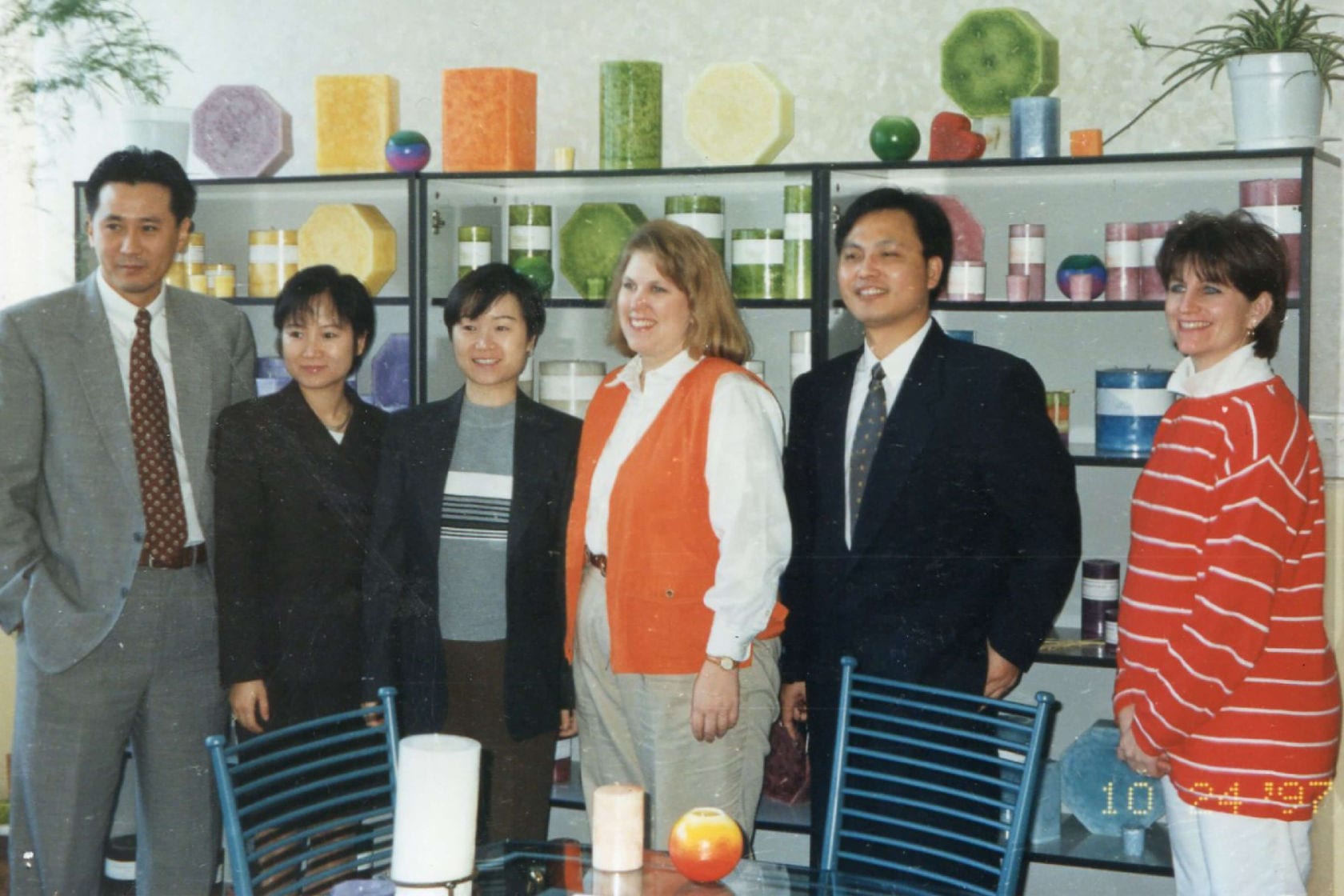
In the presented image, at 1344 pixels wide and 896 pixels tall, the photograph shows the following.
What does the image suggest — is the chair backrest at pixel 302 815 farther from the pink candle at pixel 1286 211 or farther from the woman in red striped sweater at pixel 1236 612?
the pink candle at pixel 1286 211

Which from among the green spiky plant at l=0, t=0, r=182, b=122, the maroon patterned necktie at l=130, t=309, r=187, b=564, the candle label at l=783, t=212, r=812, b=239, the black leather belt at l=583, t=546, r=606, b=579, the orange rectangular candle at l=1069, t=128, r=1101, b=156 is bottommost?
the black leather belt at l=583, t=546, r=606, b=579

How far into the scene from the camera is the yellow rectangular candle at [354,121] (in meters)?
3.77

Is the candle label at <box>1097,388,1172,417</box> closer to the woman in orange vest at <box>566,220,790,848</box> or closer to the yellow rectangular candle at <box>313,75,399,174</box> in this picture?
the woman in orange vest at <box>566,220,790,848</box>

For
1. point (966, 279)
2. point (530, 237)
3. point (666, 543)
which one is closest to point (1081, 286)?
point (966, 279)

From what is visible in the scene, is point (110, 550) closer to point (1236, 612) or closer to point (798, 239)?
point (798, 239)

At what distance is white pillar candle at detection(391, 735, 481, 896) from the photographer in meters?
1.53

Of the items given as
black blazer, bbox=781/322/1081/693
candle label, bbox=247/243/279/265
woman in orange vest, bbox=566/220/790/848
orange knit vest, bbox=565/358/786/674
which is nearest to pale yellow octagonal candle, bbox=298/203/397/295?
candle label, bbox=247/243/279/265

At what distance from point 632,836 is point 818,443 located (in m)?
1.12

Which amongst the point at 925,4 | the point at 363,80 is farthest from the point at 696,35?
the point at 363,80

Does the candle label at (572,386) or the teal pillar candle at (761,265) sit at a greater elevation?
the teal pillar candle at (761,265)

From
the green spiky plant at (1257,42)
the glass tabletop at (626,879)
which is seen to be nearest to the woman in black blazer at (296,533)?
the glass tabletop at (626,879)

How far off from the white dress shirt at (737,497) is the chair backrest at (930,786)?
22 cm

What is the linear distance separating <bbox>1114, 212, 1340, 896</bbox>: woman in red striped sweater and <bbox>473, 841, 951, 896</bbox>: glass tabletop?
2.36 feet

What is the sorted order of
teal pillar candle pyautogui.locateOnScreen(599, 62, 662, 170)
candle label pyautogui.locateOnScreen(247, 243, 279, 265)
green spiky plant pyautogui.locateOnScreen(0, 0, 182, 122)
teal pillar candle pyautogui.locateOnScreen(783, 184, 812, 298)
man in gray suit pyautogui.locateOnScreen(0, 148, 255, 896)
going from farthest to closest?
1. green spiky plant pyautogui.locateOnScreen(0, 0, 182, 122)
2. candle label pyautogui.locateOnScreen(247, 243, 279, 265)
3. teal pillar candle pyautogui.locateOnScreen(599, 62, 662, 170)
4. teal pillar candle pyautogui.locateOnScreen(783, 184, 812, 298)
5. man in gray suit pyautogui.locateOnScreen(0, 148, 255, 896)
